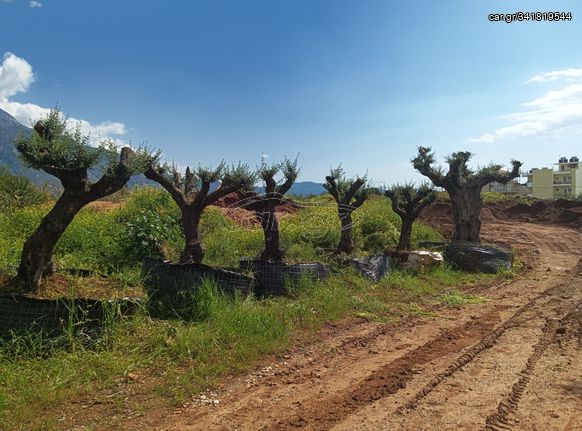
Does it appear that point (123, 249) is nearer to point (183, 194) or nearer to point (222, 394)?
point (183, 194)

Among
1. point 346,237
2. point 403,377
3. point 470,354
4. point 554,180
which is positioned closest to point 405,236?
point 346,237

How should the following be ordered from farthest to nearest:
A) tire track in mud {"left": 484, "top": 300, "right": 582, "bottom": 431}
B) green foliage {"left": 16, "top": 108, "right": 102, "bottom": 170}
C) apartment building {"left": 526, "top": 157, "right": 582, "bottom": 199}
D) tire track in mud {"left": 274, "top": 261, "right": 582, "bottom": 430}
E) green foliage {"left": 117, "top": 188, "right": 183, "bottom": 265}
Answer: apartment building {"left": 526, "top": 157, "right": 582, "bottom": 199}
green foliage {"left": 117, "top": 188, "right": 183, "bottom": 265}
green foliage {"left": 16, "top": 108, "right": 102, "bottom": 170}
tire track in mud {"left": 274, "top": 261, "right": 582, "bottom": 430}
tire track in mud {"left": 484, "top": 300, "right": 582, "bottom": 431}

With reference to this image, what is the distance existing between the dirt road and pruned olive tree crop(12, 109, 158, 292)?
7.87 ft

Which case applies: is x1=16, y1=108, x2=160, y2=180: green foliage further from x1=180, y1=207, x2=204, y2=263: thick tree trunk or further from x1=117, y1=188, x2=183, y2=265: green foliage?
x1=117, y1=188, x2=183, y2=265: green foliage

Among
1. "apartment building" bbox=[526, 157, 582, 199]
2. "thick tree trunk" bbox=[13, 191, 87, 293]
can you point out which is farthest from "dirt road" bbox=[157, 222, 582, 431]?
"apartment building" bbox=[526, 157, 582, 199]

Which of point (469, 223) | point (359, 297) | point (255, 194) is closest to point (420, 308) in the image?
point (359, 297)

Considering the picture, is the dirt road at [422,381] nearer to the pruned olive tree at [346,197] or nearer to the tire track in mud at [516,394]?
the tire track in mud at [516,394]

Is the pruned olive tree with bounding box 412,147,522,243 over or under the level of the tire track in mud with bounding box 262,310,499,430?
over

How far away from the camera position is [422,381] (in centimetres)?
381

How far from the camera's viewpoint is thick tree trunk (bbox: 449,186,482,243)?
1220 cm

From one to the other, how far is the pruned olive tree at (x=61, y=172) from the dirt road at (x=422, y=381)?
240 centimetres

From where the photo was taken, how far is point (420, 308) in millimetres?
6543

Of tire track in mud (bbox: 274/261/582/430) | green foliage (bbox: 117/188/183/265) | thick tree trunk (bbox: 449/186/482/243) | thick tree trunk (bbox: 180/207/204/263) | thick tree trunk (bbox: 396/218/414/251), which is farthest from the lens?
thick tree trunk (bbox: 449/186/482/243)

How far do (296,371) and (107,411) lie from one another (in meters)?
1.56
